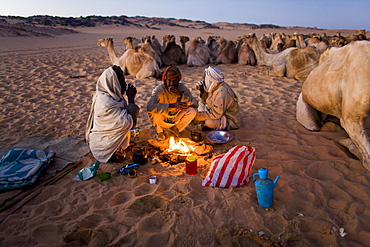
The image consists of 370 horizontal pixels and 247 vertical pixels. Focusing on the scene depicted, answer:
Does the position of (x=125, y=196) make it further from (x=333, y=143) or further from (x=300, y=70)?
(x=300, y=70)

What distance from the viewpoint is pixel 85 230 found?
263 cm

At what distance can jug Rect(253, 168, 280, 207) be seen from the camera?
2.81 meters

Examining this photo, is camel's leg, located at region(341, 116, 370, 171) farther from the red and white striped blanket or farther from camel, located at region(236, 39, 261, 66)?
camel, located at region(236, 39, 261, 66)

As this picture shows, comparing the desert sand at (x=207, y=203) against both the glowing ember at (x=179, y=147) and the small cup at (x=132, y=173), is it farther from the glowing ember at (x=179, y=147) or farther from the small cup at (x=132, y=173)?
the glowing ember at (x=179, y=147)

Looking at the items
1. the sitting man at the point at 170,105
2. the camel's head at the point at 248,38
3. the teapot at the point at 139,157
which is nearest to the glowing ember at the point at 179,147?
the sitting man at the point at 170,105

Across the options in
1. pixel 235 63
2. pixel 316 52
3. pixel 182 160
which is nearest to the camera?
pixel 182 160

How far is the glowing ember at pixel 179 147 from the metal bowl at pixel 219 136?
393 millimetres

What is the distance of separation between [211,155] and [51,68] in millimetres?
9129

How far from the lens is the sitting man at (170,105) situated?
4.34 m

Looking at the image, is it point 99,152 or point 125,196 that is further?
point 99,152

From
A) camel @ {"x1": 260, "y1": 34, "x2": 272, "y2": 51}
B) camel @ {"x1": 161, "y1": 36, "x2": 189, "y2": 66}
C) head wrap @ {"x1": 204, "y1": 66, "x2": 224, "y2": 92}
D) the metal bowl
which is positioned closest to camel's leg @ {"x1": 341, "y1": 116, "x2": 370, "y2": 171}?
the metal bowl

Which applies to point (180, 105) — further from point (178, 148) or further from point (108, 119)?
point (108, 119)

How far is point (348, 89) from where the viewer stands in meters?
3.69

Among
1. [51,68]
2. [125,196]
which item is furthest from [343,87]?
[51,68]
